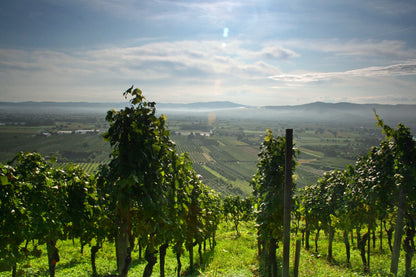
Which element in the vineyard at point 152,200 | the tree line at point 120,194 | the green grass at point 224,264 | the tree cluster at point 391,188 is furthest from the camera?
the green grass at point 224,264

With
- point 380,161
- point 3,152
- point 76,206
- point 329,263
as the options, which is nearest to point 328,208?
point 329,263

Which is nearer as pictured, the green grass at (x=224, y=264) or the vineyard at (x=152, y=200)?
the vineyard at (x=152, y=200)

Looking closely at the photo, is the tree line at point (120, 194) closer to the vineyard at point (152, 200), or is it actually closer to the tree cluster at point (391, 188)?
the vineyard at point (152, 200)

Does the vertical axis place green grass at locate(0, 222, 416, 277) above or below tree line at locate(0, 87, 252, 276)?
below

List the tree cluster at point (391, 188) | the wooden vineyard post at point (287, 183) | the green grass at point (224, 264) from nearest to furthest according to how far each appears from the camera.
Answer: the wooden vineyard post at point (287, 183) < the tree cluster at point (391, 188) < the green grass at point (224, 264)

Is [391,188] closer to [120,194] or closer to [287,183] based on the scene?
[287,183]

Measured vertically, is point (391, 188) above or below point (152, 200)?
below

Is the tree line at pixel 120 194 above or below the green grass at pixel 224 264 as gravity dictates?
Result: above

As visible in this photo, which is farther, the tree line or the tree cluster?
the tree cluster

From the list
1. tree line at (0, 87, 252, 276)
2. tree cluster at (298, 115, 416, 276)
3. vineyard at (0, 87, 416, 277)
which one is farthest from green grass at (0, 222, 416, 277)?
tree line at (0, 87, 252, 276)

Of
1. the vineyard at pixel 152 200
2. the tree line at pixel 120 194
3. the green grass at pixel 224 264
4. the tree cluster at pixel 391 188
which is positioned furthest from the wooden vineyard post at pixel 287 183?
the tree cluster at pixel 391 188

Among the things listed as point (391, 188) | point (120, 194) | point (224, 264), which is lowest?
point (224, 264)

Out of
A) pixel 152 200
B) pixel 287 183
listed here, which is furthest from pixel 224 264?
pixel 152 200

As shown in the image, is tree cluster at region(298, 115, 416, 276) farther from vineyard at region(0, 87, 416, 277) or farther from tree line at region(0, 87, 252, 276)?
tree line at region(0, 87, 252, 276)
